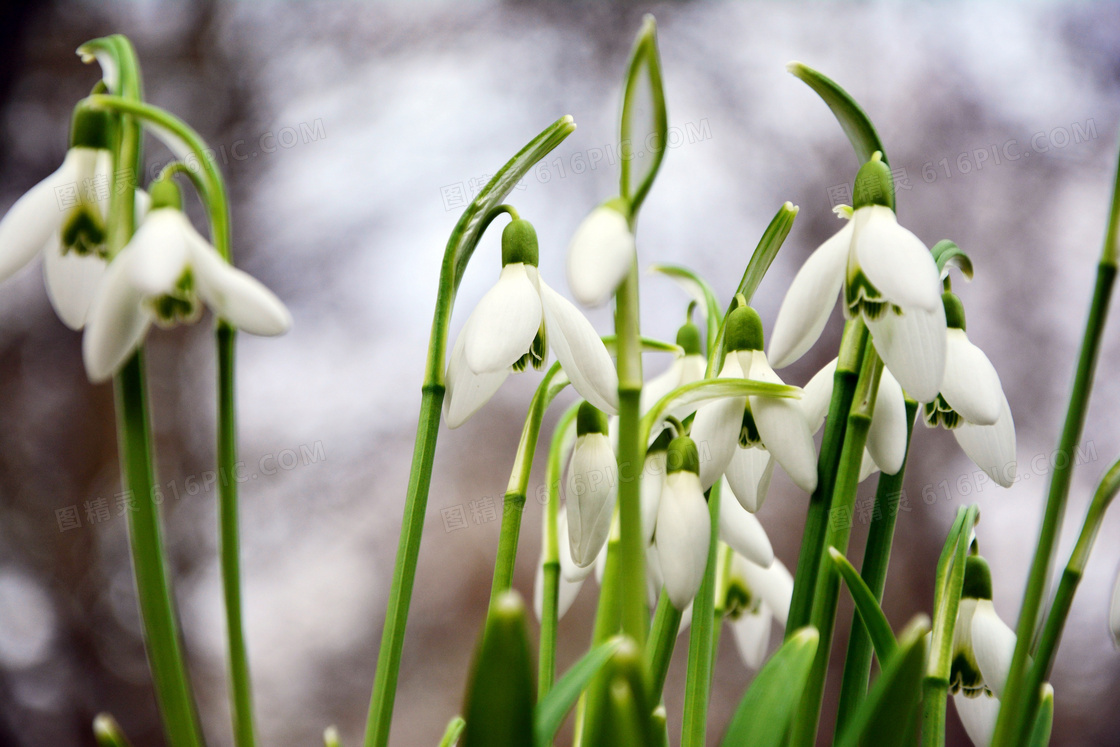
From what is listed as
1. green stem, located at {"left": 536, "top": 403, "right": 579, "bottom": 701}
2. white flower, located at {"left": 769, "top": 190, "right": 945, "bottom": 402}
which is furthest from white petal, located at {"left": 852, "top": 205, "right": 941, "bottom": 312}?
green stem, located at {"left": 536, "top": 403, "right": 579, "bottom": 701}

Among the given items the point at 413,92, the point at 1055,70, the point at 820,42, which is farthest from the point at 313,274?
the point at 1055,70

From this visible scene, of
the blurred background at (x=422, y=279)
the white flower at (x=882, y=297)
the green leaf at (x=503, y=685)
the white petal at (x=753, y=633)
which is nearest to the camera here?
the green leaf at (x=503, y=685)

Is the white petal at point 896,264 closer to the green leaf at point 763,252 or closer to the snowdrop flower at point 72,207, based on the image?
the green leaf at point 763,252

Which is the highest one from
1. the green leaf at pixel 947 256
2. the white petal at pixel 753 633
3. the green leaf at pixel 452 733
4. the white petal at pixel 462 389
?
the green leaf at pixel 947 256

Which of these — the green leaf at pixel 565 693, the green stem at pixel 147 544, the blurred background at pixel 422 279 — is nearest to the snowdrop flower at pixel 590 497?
the green leaf at pixel 565 693

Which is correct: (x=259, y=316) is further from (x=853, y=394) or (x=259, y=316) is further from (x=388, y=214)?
(x=388, y=214)

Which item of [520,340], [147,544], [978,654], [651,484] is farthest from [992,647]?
[147,544]

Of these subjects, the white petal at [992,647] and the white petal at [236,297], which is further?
the white petal at [992,647]

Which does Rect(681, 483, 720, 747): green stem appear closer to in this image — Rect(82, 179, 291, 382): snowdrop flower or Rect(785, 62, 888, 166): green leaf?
Rect(785, 62, 888, 166): green leaf
